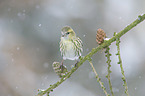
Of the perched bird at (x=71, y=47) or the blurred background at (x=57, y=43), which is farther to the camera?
the blurred background at (x=57, y=43)

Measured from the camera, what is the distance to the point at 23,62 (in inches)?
217

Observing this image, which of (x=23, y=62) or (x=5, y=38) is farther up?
(x=5, y=38)

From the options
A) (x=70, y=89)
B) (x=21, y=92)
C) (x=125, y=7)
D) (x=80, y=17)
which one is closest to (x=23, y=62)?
(x=21, y=92)

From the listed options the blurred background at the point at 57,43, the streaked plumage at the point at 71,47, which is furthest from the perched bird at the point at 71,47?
the blurred background at the point at 57,43

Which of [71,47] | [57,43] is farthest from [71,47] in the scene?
[57,43]

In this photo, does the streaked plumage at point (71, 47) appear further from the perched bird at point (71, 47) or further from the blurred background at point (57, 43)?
the blurred background at point (57, 43)

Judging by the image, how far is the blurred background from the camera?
4992mm

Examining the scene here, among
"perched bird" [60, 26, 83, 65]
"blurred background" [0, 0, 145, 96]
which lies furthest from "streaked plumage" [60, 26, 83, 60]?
"blurred background" [0, 0, 145, 96]

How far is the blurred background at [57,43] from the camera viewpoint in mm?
4992

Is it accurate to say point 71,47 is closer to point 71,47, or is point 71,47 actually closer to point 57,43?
point 71,47

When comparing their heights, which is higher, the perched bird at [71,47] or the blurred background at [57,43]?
the blurred background at [57,43]

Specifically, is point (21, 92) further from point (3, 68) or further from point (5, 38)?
point (5, 38)

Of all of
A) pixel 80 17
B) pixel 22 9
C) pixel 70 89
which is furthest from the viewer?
pixel 22 9

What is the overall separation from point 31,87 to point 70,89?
80cm
